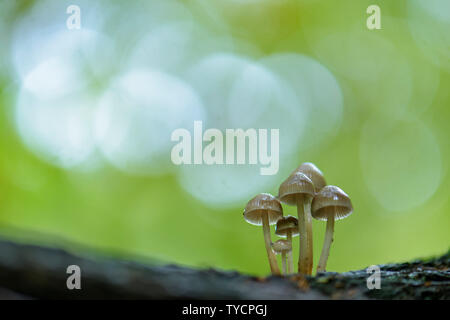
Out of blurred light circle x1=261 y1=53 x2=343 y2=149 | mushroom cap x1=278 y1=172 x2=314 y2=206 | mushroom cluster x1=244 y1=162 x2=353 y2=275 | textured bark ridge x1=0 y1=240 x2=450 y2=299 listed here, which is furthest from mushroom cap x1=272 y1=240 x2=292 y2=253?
blurred light circle x1=261 y1=53 x2=343 y2=149

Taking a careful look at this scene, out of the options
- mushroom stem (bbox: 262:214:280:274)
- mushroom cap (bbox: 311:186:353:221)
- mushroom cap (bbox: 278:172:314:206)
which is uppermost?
mushroom cap (bbox: 278:172:314:206)

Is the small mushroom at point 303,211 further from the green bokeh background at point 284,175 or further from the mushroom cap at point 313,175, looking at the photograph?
the green bokeh background at point 284,175

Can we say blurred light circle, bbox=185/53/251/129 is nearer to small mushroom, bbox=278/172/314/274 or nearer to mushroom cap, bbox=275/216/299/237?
mushroom cap, bbox=275/216/299/237

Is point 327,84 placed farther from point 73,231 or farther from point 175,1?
point 73,231

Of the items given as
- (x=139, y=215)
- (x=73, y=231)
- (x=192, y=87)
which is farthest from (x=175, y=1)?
(x=73, y=231)

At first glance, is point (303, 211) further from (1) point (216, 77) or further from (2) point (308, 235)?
(1) point (216, 77)

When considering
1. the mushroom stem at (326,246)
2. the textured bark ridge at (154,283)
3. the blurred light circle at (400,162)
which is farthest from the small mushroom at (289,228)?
the blurred light circle at (400,162)
